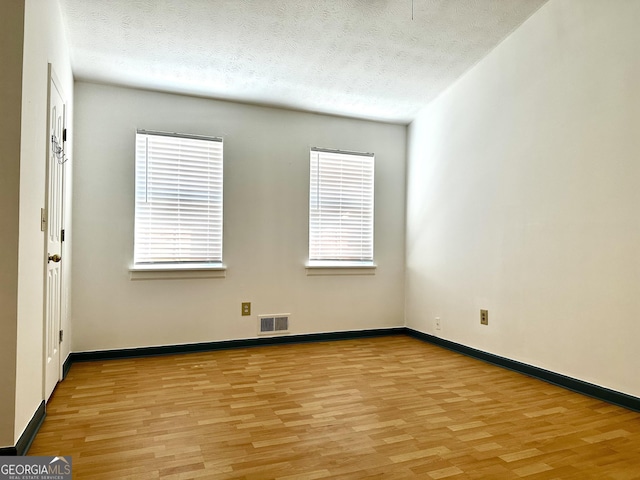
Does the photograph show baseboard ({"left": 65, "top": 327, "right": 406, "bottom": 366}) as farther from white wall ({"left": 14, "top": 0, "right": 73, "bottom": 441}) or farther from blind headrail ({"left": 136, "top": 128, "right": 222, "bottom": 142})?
blind headrail ({"left": 136, "top": 128, "right": 222, "bottom": 142})

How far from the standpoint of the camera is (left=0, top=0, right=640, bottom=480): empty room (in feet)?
7.29

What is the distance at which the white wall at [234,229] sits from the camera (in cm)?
402

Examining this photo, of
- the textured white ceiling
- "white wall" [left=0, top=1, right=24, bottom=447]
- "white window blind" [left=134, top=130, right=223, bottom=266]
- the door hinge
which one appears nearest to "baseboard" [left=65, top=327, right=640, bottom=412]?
"white window blind" [left=134, top=130, right=223, bottom=266]

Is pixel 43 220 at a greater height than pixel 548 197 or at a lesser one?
lesser

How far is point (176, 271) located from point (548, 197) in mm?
3388

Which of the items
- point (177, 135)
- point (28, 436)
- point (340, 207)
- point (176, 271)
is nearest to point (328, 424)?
point (28, 436)

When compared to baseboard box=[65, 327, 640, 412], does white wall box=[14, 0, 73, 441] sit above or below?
above

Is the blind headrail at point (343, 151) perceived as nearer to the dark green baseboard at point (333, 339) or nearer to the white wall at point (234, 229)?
the white wall at point (234, 229)

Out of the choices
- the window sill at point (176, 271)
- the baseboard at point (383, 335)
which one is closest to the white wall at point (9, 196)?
the baseboard at point (383, 335)

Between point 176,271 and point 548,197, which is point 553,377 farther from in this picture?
point 176,271

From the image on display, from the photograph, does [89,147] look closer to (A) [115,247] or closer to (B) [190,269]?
(A) [115,247]

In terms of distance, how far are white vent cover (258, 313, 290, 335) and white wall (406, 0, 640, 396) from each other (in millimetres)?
1637

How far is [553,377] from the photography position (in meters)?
3.36

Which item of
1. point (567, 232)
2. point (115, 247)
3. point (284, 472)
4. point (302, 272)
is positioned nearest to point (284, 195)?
point (302, 272)
